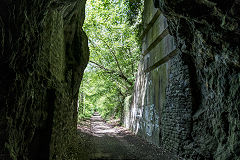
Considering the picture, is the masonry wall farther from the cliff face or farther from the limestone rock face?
the cliff face

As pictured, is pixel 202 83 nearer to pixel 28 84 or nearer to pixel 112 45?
pixel 28 84

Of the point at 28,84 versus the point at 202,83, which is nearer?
the point at 28,84

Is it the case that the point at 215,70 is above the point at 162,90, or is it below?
above

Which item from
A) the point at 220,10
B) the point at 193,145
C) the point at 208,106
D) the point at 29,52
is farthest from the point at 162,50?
A: the point at 29,52

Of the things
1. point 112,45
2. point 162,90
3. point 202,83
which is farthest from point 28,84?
point 112,45

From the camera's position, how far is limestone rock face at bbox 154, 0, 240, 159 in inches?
126

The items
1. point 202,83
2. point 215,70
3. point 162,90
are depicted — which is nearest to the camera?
point 215,70

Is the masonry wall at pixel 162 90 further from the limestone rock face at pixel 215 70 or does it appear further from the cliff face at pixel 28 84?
the cliff face at pixel 28 84

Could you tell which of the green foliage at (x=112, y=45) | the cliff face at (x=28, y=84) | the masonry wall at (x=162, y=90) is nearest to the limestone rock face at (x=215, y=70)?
the masonry wall at (x=162, y=90)

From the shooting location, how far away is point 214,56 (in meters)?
4.10

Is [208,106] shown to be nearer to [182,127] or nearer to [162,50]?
[182,127]

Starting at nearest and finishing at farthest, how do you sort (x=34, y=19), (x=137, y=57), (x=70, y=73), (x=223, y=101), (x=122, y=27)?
1. (x=34, y=19)
2. (x=223, y=101)
3. (x=70, y=73)
4. (x=122, y=27)
5. (x=137, y=57)

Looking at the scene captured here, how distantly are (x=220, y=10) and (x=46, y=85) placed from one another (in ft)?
14.2

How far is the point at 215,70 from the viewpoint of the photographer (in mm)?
4324
